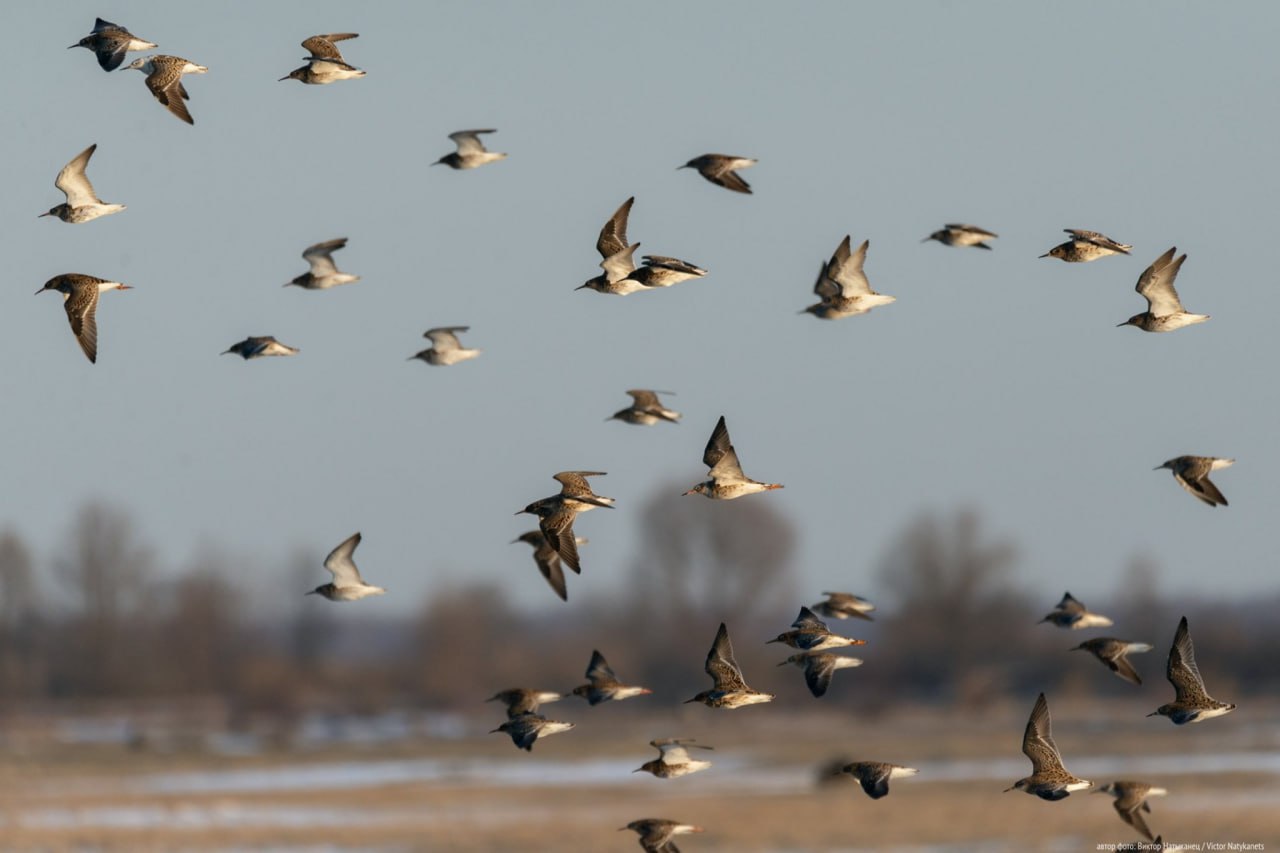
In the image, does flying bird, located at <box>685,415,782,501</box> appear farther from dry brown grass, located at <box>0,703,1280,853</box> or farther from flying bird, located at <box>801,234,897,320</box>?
dry brown grass, located at <box>0,703,1280,853</box>

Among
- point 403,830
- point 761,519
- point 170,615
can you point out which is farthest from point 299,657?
point 403,830

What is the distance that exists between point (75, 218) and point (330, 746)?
52.0 metres

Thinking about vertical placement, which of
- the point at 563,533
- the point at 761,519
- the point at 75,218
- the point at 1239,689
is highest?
the point at 761,519

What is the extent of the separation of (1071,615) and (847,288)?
4208mm

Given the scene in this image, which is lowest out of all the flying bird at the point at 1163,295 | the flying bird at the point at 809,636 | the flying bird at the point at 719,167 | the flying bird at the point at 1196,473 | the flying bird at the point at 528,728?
the flying bird at the point at 528,728

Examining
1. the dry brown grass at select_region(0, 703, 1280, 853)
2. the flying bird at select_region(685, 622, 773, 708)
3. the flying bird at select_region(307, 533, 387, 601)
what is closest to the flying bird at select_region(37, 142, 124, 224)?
the flying bird at select_region(307, 533, 387, 601)

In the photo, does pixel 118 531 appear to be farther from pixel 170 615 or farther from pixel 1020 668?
pixel 1020 668

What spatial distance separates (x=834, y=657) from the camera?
66.0ft

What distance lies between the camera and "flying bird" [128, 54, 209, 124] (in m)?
21.9

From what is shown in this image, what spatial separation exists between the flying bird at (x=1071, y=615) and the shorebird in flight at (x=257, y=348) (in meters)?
9.21

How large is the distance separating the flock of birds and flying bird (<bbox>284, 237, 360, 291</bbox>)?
39.6 inches

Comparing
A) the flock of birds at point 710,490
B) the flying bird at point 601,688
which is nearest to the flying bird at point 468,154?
the flock of birds at point 710,490

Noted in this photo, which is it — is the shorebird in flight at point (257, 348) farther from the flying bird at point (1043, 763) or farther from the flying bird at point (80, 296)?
the flying bird at point (1043, 763)

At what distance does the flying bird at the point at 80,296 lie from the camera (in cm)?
2242
